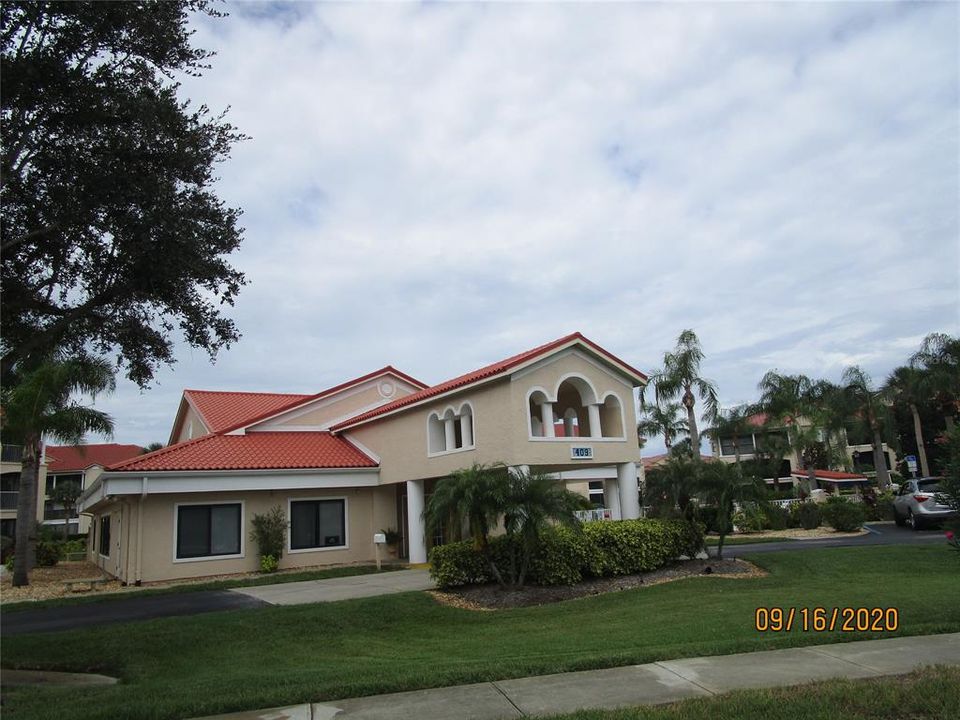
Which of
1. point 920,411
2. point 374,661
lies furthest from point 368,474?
point 920,411

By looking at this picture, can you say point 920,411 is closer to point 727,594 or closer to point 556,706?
point 727,594

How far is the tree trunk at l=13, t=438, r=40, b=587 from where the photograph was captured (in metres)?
20.6

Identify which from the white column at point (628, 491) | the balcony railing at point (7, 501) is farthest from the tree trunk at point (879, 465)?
the balcony railing at point (7, 501)

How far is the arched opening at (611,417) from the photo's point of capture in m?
21.0

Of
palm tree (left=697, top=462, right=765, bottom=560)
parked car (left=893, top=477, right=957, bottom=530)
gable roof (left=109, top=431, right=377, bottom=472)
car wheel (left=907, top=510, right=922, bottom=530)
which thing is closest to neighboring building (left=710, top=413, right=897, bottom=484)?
parked car (left=893, top=477, right=957, bottom=530)

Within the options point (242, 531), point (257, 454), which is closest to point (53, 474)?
point (257, 454)

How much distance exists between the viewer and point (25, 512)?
69.3 ft

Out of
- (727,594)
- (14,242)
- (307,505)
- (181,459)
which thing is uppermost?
(14,242)

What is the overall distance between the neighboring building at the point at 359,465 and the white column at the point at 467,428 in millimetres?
42

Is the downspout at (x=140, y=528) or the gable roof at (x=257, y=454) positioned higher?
the gable roof at (x=257, y=454)

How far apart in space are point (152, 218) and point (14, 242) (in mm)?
1598

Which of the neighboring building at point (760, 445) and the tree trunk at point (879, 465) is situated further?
the neighboring building at point (760, 445)

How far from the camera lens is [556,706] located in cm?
605

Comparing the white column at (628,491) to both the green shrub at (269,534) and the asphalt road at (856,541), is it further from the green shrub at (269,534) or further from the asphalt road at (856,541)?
the green shrub at (269,534)
